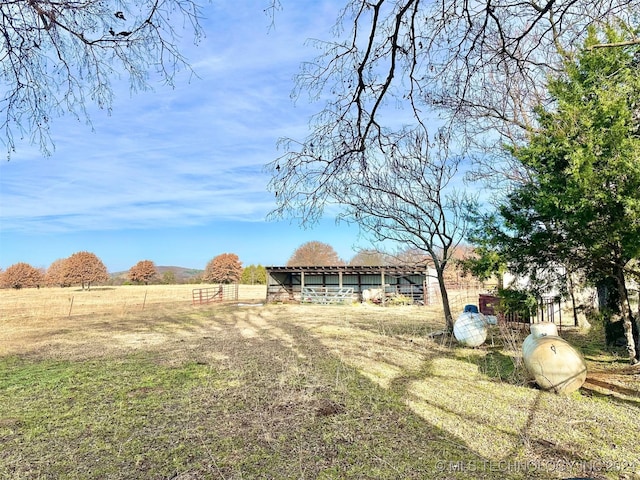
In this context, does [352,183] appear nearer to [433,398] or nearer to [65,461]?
[433,398]

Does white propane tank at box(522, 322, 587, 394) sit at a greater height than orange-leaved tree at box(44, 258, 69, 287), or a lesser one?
lesser

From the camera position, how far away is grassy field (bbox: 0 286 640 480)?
3.24m

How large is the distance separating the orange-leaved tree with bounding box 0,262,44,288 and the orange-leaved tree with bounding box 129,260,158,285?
998cm

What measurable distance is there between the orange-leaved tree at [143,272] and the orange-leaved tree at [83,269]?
6602 mm

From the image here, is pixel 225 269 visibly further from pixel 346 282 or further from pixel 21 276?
pixel 346 282

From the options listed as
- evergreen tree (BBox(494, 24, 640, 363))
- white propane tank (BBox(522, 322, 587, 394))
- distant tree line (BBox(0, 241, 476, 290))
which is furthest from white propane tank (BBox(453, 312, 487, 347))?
distant tree line (BBox(0, 241, 476, 290))

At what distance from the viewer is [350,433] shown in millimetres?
3887

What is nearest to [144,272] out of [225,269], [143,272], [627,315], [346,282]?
[143,272]

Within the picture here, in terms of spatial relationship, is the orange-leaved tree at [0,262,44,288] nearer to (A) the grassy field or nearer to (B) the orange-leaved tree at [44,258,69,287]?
(B) the orange-leaved tree at [44,258,69,287]

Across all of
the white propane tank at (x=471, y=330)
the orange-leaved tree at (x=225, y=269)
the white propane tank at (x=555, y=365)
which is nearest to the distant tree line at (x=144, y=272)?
the orange-leaved tree at (x=225, y=269)

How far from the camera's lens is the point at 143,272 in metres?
49.1

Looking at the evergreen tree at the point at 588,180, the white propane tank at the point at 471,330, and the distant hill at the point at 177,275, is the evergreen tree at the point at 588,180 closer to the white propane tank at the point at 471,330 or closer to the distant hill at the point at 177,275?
the white propane tank at the point at 471,330

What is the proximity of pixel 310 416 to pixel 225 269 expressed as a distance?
42642 millimetres

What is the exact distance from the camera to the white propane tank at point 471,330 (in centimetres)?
829
